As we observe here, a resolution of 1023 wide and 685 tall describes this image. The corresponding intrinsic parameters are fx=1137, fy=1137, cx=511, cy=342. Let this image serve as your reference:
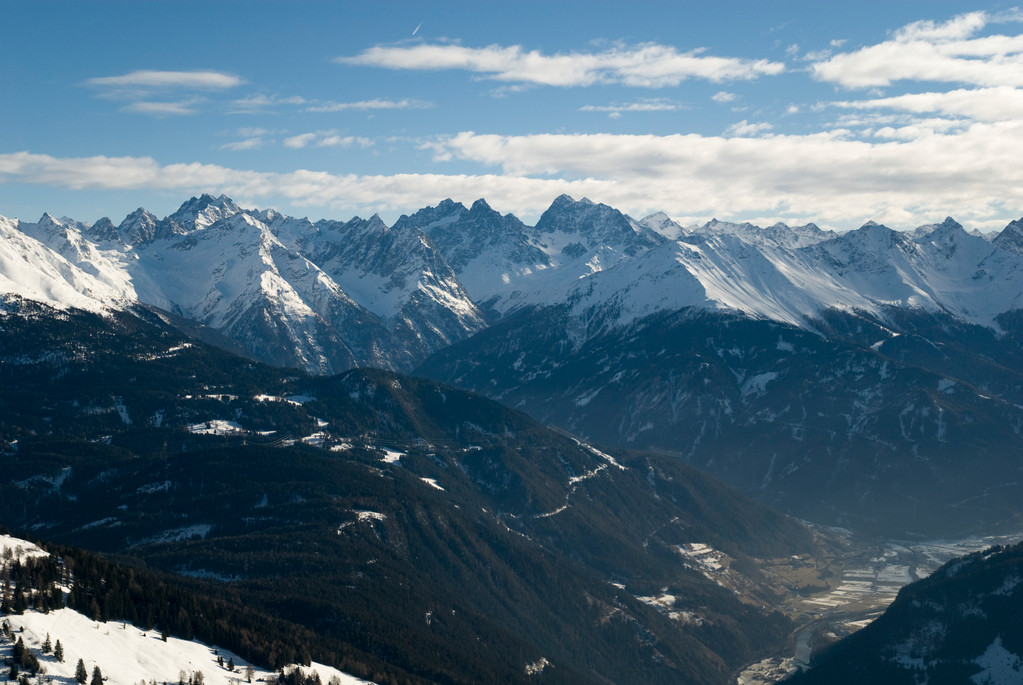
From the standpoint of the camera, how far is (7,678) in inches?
7195

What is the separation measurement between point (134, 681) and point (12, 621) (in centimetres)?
2380

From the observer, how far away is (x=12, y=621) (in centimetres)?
19925

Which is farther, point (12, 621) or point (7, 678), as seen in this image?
point (12, 621)

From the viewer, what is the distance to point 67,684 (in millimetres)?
187875

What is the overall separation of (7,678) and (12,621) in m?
18.4

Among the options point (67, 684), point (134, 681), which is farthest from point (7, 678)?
point (134, 681)

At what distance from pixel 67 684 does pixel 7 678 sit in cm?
953

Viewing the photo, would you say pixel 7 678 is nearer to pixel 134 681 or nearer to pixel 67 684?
pixel 67 684

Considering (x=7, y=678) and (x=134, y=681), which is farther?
(x=134, y=681)

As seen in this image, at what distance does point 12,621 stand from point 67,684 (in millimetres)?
19634
